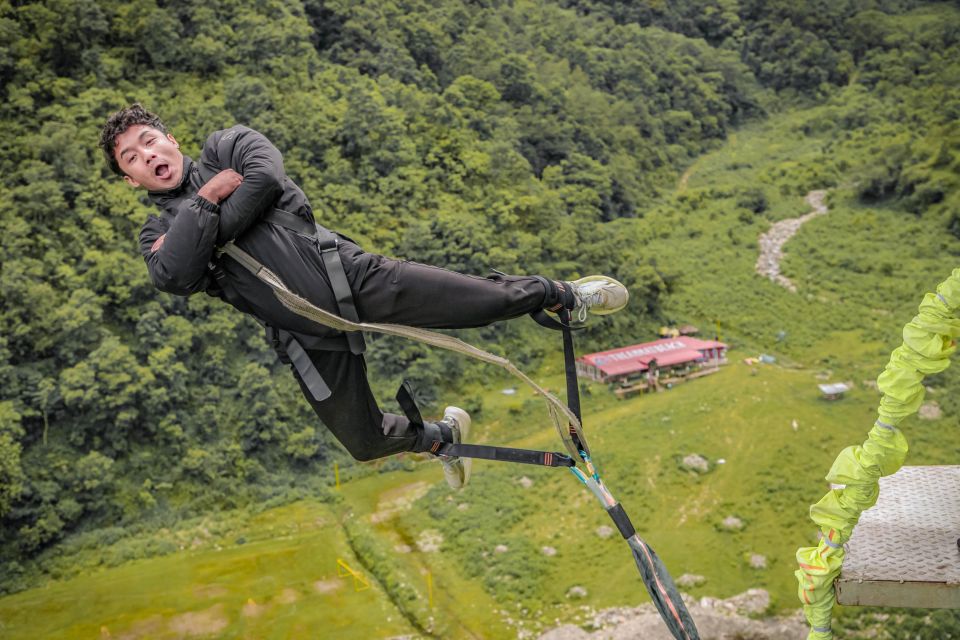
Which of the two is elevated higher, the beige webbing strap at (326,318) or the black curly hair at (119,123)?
the black curly hair at (119,123)

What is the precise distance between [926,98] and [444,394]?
30.1m

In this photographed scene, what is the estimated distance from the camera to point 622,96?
3684cm

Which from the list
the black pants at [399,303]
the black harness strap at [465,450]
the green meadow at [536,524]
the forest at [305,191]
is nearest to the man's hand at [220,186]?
the black pants at [399,303]

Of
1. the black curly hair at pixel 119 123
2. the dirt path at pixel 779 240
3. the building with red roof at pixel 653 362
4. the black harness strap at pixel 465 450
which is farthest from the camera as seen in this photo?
the dirt path at pixel 779 240

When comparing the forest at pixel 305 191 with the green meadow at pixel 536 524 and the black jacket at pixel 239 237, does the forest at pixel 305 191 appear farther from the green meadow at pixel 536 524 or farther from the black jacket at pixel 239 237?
the black jacket at pixel 239 237

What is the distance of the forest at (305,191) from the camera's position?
1555 centimetres

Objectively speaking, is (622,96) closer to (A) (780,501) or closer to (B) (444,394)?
(B) (444,394)

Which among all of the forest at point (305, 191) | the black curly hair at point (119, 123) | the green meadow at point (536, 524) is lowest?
the green meadow at point (536, 524)

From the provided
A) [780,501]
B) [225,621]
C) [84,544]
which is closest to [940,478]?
[780,501]

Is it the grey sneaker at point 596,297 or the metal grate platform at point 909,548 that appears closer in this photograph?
the grey sneaker at point 596,297

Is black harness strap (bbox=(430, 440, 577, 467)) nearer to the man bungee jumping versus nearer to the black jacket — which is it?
the man bungee jumping

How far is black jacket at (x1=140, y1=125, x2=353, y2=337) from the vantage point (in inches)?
127

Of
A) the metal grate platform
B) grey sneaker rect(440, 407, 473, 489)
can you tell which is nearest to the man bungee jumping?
grey sneaker rect(440, 407, 473, 489)

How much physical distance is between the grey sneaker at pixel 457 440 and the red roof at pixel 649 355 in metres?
14.6
